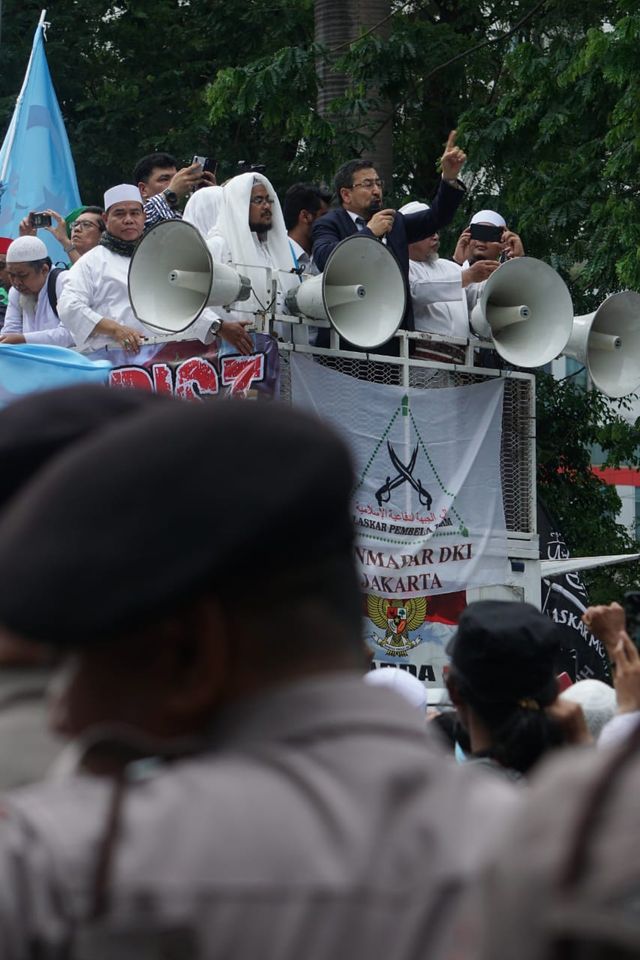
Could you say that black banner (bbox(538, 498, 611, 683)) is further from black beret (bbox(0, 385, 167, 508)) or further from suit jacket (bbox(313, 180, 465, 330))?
black beret (bbox(0, 385, 167, 508))

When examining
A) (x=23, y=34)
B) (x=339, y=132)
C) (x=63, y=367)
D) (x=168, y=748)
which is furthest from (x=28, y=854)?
(x=23, y=34)

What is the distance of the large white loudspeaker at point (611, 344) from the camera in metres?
10.5

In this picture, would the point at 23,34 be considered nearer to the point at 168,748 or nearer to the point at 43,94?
the point at 43,94

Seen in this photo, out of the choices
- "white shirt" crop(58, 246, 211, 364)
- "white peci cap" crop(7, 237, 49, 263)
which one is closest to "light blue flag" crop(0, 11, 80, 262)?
"white peci cap" crop(7, 237, 49, 263)

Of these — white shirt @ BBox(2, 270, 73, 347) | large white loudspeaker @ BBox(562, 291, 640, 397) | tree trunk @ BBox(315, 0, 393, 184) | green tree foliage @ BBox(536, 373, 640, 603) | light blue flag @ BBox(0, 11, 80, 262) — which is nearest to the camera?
white shirt @ BBox(2, 270, 73, 347)

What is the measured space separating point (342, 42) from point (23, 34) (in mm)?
7023

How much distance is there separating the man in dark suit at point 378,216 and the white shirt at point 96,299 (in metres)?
1.15

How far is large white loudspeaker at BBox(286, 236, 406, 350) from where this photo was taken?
9133 mm

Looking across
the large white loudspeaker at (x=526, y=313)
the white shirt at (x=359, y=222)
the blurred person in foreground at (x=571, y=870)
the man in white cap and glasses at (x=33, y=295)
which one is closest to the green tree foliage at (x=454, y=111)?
the large white loudspeaker at (x=526, y=313)

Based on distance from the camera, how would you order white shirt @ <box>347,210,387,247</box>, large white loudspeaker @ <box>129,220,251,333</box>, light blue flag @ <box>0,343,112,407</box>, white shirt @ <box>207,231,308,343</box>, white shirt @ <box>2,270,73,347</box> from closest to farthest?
light blue flag @ <box>0,343,112,407</box> < large white loudspeaker @ <box>129,220,251,333</box> < white shirt @ <box>207,231,308,343</box> < white shirt @ <box>347,210,387,247</box> < white shirt @ <box>2,270,73,347</box>

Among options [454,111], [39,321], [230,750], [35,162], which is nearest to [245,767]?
[230,750]

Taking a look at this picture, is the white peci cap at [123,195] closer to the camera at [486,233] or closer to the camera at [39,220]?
the camera at [39,220]

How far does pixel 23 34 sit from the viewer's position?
813 inches

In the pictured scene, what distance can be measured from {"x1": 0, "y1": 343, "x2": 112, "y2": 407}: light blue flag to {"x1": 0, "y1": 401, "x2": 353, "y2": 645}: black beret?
7.11m
